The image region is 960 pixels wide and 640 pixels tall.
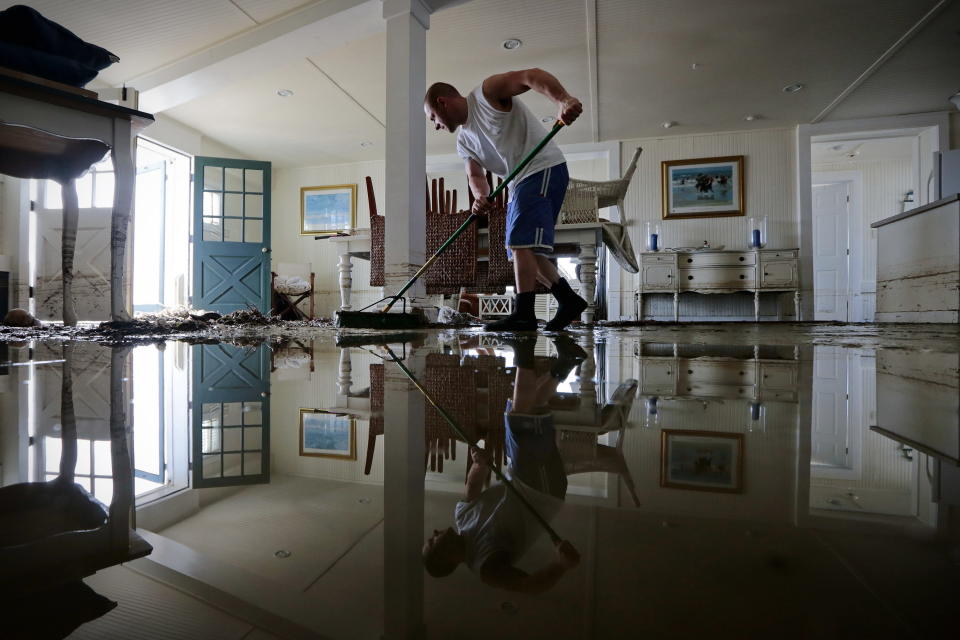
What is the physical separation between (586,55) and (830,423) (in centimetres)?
491

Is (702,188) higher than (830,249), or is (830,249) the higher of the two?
(702,188)

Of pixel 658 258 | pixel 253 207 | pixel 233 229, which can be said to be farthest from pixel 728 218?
pixel 233 229

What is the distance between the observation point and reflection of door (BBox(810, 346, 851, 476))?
247 millimetres

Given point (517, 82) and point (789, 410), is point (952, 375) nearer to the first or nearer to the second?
point (789, 410)

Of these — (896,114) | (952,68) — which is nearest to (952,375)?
(952,68)

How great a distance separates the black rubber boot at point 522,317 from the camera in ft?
7.03

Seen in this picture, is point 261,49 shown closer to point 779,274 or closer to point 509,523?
point 509,523

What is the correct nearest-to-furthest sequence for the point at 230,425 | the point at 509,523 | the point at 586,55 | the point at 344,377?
the point at 509,523
the point at 230,425
the point at 344,377
the point at 586,55

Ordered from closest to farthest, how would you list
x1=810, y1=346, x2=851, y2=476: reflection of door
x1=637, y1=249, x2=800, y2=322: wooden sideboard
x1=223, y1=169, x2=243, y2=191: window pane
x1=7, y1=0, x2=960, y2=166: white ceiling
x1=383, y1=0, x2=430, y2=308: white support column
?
x1=810, y1=346, x2=851, y2=476: reflection of door, x1=383, y1=0, x2=430, y2=308: white support column, x1=7, y1=0, x2=960, y2=166: white ceiling, x1=637, y1=249, x2=800, y2=322: wooden sideboard, x1=223, y1=169, x2=243, y2=191: window pane

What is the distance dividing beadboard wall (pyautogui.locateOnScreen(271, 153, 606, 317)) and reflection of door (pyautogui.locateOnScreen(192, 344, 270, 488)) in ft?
22.2

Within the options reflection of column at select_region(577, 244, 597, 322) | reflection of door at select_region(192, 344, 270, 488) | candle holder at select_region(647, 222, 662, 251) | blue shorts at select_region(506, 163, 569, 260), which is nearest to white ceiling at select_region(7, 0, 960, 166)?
candle holder at select_region(647, 222, 662, 251)

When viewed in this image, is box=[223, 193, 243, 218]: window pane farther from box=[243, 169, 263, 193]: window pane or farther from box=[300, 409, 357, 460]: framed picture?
box=[300, 409, 357, 460]: framed picture

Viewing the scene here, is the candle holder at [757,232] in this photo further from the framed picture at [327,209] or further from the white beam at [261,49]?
the framed picture at [327,209]

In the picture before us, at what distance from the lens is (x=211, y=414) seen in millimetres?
441
